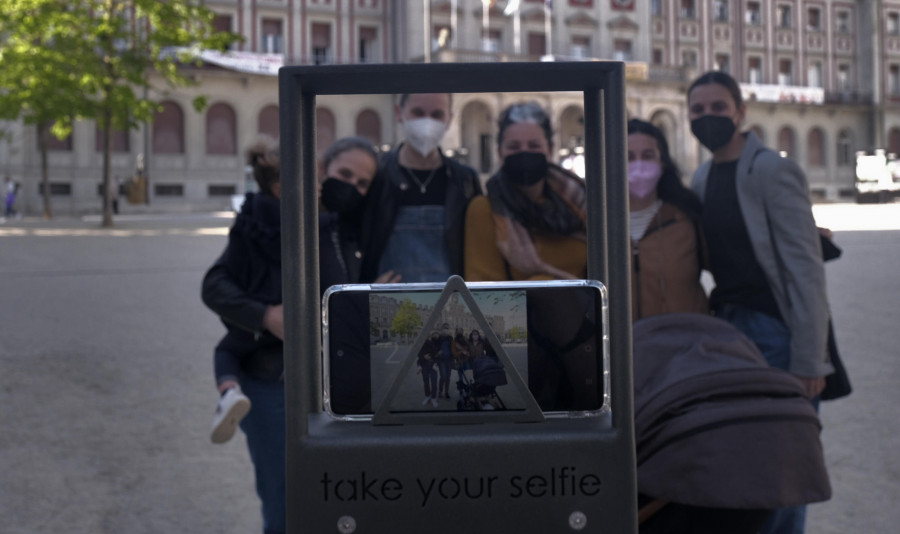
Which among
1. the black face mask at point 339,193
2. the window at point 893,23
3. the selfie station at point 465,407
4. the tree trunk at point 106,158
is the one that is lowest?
the selfie station at point 465,407

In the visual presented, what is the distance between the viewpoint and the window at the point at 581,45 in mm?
54969

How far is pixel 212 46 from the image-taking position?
972 inches

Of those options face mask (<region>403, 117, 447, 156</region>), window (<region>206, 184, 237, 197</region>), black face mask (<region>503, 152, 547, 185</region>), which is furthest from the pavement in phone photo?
window (<region>206, 184, 237, 197</region>)

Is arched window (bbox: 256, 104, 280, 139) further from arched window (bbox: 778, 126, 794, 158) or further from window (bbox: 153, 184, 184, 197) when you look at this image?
arched window (bbox: 778, 126, 794, 158)

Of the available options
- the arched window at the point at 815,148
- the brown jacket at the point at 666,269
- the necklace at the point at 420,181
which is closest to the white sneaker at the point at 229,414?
the necklace at the point at 420,181

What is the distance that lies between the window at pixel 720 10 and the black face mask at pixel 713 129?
60.4 meters

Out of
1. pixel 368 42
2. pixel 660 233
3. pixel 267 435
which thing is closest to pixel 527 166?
pixel 660 233

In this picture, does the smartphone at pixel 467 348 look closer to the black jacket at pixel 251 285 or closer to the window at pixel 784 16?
the black jacket at pixel 251 285

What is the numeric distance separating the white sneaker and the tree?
873 inches

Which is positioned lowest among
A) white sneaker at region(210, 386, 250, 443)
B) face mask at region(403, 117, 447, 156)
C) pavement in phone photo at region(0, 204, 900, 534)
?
pavement in phone photo at region(0, 204, 900, 534)

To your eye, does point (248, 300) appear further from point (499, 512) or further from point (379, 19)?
point (379, 19)

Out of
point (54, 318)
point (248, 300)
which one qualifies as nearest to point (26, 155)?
point (54, 318)

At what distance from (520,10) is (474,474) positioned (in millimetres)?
54080

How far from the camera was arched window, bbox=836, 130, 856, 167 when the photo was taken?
2437 inches
